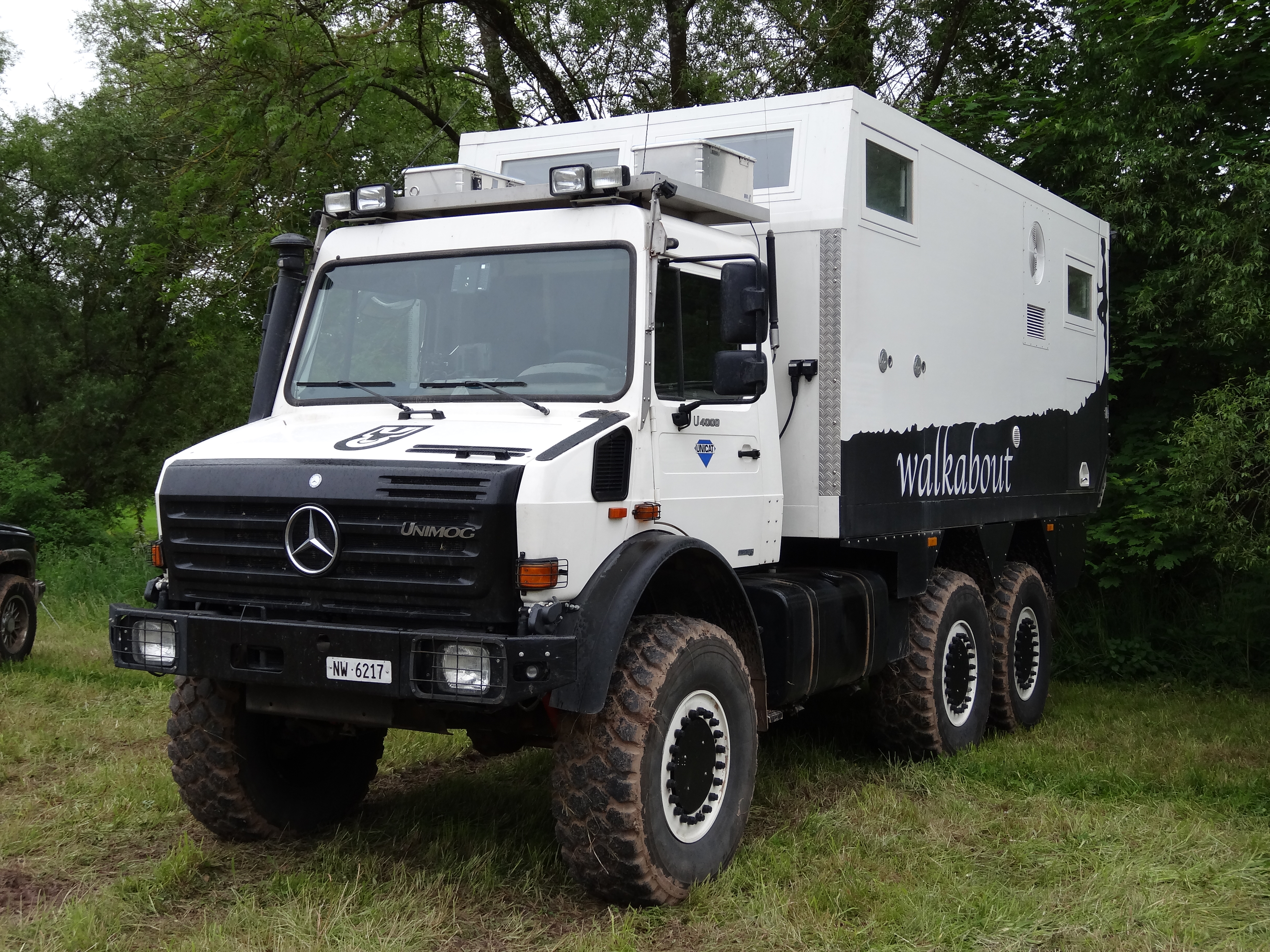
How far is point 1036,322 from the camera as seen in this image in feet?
30.0

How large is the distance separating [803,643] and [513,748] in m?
1.50

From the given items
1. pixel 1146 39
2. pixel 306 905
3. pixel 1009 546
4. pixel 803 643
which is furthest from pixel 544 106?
pixel 306 905

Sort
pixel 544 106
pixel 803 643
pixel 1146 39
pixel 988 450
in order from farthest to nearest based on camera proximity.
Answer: pixel 544 106 → pixel 1146 39 → pixel 988 450 → pixel 803 643

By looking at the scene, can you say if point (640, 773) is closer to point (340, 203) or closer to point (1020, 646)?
point (340, 203)

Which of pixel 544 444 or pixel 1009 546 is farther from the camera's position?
pixel 1009 546

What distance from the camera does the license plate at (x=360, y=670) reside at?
15.9ft

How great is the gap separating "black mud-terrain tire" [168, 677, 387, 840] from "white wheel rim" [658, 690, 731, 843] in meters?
1.43

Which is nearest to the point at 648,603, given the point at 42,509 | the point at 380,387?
the point at 380,387

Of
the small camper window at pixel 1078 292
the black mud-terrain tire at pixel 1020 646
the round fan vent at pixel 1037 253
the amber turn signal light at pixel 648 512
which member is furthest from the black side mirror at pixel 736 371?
the small camper window at pixel 1078 292

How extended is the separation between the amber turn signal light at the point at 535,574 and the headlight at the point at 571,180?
173 centimetres

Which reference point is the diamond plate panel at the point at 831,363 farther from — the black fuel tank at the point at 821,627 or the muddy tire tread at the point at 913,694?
the muddy tire tread at the point at 913,694

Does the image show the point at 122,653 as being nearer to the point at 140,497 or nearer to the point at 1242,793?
the point at 1242,793

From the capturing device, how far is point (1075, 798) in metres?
6.94

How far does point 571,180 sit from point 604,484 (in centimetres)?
141
